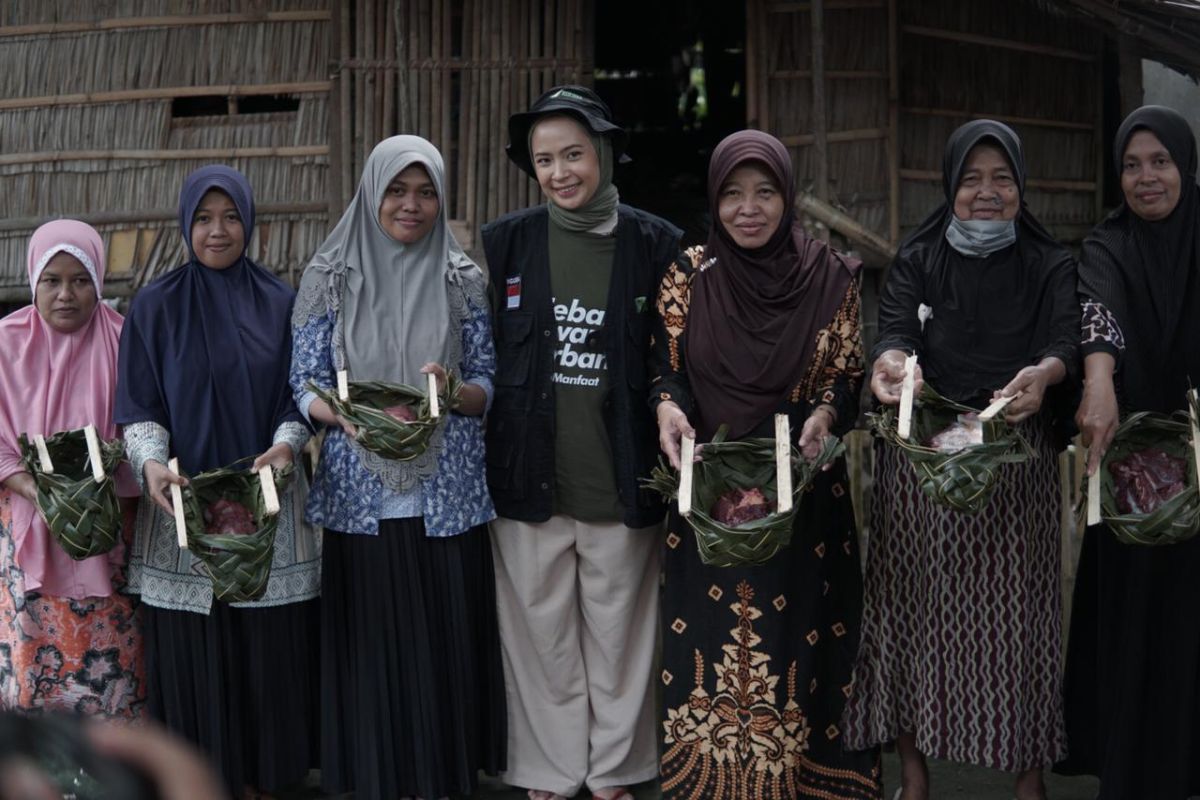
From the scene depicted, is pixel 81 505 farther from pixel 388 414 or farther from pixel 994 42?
pixel 994 42

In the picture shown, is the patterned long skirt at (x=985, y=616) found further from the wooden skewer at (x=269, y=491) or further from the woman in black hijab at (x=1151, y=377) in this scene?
the wooden skewer at (x=269, y=491)

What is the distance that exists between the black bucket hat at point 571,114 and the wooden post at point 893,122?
148 inches

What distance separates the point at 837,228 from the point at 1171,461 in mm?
3929

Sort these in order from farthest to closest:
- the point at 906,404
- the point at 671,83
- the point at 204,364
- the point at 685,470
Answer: the point at 671,83, the point at 204,364, the point at 685,470, the point at 906,404

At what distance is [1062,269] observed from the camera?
4.17 metres

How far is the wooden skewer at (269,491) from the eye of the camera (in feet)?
13.3

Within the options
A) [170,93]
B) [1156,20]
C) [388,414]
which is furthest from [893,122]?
[388,414]

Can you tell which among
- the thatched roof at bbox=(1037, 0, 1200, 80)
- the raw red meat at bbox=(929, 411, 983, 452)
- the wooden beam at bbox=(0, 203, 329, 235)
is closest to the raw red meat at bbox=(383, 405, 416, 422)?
the raw red meat at bbox=(929, 411, 983, 452)

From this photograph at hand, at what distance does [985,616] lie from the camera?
4.11 meters

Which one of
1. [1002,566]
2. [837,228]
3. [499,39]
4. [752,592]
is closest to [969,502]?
[1002,566]

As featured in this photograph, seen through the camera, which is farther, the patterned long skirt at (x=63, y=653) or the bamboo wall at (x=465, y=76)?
the bamboo wall at (x=465, y=76)

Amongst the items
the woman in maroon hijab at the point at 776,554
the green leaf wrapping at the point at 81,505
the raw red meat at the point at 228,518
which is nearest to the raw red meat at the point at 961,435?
the woman in maroon hijab at the point at 776,554

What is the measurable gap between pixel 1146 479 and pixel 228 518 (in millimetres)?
2573

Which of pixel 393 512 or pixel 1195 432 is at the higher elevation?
pixel 1195 432
